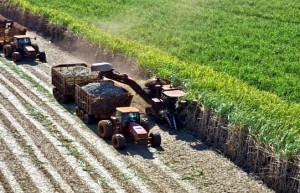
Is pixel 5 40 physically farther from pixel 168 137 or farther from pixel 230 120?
pixel 230 120

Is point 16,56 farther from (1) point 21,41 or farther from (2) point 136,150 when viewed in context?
(2) point 136,150

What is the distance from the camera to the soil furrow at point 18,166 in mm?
17938

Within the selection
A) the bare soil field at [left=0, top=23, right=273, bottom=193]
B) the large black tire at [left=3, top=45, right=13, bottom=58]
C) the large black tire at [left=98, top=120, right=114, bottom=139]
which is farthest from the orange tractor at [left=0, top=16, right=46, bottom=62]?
the large black tire at [left=98, top=120, right=114, bottom=139]

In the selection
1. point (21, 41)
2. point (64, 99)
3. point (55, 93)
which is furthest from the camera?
point (21, 41)

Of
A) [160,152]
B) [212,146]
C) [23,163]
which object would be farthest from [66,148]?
[212,146]

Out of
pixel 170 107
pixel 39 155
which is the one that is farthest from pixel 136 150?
pixel 39 155

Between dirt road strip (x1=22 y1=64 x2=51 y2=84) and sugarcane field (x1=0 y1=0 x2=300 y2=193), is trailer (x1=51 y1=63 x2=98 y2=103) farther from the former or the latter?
dirt road strip (x1=22 y1=64 x2=51 y2=84)

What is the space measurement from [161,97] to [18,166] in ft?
24.7

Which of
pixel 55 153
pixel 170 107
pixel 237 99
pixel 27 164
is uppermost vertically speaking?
pixel 237 99

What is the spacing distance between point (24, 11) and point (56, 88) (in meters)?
21.7

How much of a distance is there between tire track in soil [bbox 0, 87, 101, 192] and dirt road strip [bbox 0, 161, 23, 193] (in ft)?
5.35

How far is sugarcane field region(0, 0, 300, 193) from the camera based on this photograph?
18.6 metres

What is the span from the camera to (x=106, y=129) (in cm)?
2177

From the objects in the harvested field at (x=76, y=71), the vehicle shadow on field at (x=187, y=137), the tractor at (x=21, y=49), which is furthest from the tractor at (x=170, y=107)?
the tractor at (x=21, y=49)
